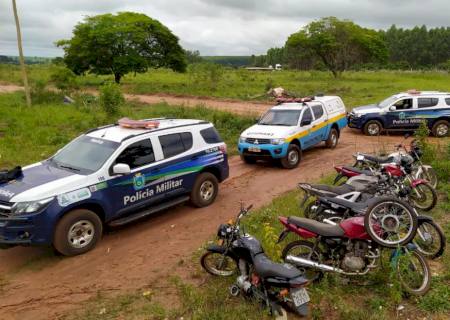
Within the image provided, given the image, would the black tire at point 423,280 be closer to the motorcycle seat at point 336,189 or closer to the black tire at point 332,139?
the motorcycle seat at point 336,189

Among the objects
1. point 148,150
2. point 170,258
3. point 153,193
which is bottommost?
point 170,258

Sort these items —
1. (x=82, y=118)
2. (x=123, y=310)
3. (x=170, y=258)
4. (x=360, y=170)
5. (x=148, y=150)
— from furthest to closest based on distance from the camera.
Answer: (x=82, y=118), (x=360, y=170), (x=148, y=150), (x=170, y=258), (x=123, y=310)

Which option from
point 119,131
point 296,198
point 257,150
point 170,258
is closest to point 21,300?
point 170,258

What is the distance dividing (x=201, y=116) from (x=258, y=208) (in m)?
10.1

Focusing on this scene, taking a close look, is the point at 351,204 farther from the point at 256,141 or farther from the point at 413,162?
the point at 256,141

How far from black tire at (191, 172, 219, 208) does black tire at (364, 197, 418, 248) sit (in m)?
4.25

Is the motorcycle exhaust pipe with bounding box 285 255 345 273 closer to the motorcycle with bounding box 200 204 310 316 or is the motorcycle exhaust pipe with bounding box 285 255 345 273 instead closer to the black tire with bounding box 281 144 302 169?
the motorcycle with bounding box 200 204 310 316

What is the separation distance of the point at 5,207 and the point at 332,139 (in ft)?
36.2

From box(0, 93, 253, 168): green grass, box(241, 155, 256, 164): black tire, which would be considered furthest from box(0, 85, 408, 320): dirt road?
box(0, 93, 253, 168): green grass

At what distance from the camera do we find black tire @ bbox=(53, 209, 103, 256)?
21.5 feet

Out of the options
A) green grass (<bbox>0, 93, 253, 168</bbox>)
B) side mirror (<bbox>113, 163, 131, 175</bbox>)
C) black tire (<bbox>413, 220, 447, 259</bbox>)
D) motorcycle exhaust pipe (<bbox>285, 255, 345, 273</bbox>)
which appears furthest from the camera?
green grass (<bbox>0, 93, 253, 168</bbox>)

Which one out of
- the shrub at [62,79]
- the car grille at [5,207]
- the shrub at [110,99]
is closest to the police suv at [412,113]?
the shrub at [110,99]

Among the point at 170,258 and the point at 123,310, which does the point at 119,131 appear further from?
the point at 123,310

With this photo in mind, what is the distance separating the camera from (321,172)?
11742 mm
